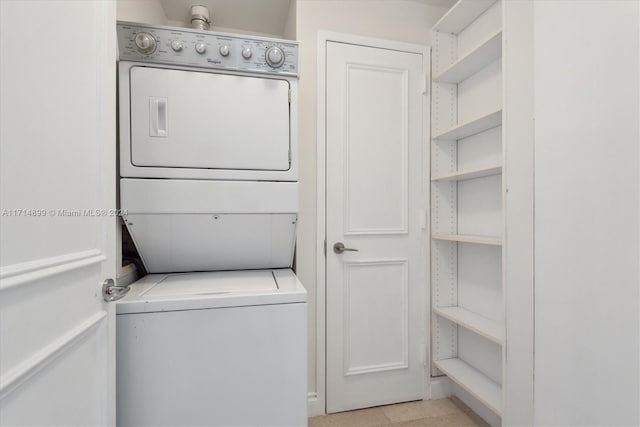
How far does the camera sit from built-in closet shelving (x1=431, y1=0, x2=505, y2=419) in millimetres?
1819

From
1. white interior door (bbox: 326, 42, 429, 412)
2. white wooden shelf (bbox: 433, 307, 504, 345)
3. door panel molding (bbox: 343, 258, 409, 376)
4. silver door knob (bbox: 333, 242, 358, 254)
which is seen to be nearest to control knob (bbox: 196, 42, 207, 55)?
white interior door (bbox: 326, 42, 429, 412)

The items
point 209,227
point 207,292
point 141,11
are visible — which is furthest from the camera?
point 141,11

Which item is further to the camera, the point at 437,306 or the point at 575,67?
the point at 437,306

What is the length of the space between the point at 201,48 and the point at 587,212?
164 cm

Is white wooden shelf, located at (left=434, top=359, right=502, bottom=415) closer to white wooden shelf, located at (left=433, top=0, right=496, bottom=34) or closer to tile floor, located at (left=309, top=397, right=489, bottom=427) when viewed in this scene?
tile floor, located at (left=309, top=397, right=489, bottom=427)

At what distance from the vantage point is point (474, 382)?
6.09 ft

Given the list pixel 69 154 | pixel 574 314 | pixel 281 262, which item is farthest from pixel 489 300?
pixel 69 154

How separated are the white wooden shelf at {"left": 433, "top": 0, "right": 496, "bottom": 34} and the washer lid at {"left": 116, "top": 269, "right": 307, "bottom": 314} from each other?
192 centimetres

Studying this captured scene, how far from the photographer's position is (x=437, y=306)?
7.04 ft

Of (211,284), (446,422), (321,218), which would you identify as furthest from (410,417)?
(211,284)

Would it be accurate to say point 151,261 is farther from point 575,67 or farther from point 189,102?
point 575,67

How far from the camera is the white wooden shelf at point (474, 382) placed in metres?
1.67

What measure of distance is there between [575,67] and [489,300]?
133 cm

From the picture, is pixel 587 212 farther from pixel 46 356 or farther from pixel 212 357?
pixel 46 356
